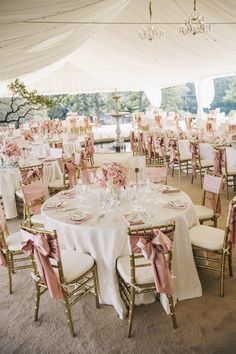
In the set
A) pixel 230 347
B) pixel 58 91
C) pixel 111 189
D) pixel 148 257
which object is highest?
pixel 58 91

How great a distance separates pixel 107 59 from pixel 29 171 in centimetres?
668

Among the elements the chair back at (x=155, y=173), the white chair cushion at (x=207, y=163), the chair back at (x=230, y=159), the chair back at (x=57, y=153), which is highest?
the chair back at (x=57, y=153)

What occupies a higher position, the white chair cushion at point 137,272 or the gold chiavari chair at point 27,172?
the gold chiavari chair at point 27,172

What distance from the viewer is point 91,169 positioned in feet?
16.9

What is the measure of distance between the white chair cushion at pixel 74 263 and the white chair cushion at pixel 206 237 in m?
1.07

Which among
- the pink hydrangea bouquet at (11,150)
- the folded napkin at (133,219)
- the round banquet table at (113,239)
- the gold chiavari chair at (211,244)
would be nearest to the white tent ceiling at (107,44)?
the pink hydrangea bouquet at (11,150)

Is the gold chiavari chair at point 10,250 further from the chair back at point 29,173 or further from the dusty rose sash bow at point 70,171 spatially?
the dusty rose sash bow at point 70,171

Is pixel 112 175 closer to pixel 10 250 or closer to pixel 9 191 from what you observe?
pixel 10 250

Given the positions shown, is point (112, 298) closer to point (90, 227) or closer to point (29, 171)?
point (90, 227)

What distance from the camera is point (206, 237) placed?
3580mm

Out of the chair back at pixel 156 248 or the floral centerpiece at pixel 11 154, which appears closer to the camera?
the chair back at pixel 156 248

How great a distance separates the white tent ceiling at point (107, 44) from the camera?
118 inches

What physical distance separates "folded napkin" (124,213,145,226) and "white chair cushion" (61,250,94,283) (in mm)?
495

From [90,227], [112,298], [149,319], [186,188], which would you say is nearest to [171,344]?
[149,319]
